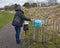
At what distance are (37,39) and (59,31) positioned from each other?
7.80 feet

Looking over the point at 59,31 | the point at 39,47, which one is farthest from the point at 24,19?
the point at 59,31

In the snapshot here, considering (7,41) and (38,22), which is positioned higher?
(38,22)

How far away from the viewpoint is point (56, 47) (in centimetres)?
994

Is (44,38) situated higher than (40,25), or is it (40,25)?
(40,25)

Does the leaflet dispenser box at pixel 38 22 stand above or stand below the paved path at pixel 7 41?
above

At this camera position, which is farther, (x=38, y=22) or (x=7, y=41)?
(x=7, y=41)

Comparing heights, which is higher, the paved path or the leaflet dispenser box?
the leaflet dispenser box

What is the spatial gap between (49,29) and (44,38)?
9.92 ft

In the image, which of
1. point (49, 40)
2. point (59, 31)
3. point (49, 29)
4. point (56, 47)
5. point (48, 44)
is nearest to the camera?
point (56, 47)

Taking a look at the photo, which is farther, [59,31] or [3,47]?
[59,31]

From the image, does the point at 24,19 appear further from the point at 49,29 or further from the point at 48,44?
the point at 49,29

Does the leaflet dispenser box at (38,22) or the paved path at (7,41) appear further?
the leaflet dispenser box at (38,22)

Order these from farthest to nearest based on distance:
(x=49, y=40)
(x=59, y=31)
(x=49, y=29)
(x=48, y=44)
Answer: (x=49, y=29), (x=59, y=31), (x=49, y=40), (x=48, y=44)

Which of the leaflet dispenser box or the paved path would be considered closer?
the paved path
